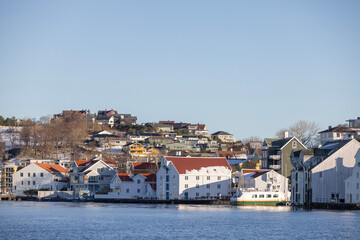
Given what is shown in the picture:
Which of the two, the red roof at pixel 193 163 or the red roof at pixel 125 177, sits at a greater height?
the red roof at pixel 193 163

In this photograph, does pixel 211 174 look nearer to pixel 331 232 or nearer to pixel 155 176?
pixel 155 176

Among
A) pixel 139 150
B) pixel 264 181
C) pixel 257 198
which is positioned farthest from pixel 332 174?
pixel 139 150

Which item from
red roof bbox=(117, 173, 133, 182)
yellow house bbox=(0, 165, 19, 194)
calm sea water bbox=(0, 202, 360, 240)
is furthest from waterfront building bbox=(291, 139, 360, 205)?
yellow house bbox=(0, 165, 19, 194)

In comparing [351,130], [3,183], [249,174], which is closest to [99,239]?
[249,174]

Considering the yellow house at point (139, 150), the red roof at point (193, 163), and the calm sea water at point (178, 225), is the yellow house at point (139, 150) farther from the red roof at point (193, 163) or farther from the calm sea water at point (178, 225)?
the calm sea water at point (178, 225)

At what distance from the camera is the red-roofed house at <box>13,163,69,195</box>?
12488cm

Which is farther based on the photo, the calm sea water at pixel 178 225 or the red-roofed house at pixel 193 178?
the red-roofed house at pixel 193 178

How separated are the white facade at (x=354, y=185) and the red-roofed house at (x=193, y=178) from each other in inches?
998

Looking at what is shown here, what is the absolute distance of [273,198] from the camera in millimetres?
95375

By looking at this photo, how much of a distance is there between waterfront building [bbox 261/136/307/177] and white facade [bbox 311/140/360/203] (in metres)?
24.3

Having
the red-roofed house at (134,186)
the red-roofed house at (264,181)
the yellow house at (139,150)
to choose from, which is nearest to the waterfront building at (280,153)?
the red-roofed house at (264,181)

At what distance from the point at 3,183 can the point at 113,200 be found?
Result: 114 feet

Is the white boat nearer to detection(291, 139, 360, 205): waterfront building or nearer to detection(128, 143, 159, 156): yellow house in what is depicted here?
detection(291, 139, 360, 205): waterfront building

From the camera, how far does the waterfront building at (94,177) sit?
118812 millimetres
